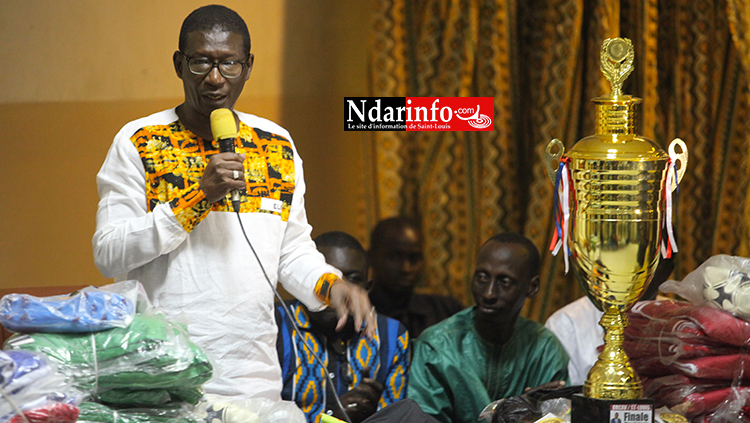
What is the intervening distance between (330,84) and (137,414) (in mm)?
2653

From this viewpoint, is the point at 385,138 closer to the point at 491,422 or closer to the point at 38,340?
the point at 491,422

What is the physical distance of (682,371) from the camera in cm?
181

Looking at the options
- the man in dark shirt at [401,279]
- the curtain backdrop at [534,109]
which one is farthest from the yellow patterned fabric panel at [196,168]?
the curtain backdrop at [534,109]

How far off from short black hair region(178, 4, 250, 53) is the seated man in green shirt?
1.23 metres

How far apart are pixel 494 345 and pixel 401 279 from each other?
0.73 metres

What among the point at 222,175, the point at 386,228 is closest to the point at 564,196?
the point at 222,175

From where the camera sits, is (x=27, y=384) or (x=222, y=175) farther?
(x=222, y=175)

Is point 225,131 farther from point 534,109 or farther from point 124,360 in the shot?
point 534,109

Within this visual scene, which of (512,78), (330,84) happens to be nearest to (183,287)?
(330,84)

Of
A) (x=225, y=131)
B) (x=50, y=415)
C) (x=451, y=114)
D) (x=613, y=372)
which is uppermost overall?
(x=451, y=114)

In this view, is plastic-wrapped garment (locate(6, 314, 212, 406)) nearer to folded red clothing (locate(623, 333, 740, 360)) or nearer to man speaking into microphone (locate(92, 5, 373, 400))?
man speaking into microphone (locate(92, 5, 373, 400))

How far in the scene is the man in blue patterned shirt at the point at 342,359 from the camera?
7.92ft

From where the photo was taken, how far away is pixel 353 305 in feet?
5.29

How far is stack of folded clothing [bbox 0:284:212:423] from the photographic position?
1268mm
